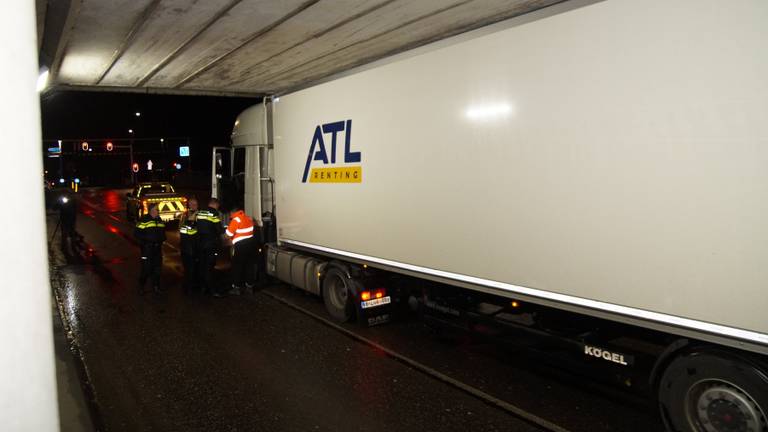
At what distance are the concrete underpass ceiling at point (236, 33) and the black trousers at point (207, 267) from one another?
9.84 feet

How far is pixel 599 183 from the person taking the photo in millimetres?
3791

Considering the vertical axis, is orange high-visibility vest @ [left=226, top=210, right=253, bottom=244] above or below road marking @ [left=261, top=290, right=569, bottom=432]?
above

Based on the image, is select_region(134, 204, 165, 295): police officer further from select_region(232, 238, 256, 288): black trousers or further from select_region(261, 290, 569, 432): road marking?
select_region(261, 290, 569, 432): road marking

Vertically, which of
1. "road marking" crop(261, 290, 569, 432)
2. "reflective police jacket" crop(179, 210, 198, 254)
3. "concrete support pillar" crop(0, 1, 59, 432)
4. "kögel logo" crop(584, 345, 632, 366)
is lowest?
"road marking" crop(261, 290, 569, 432)

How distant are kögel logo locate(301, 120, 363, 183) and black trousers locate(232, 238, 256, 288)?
1909 millimetres

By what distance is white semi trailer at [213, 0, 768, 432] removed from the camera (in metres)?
3.12

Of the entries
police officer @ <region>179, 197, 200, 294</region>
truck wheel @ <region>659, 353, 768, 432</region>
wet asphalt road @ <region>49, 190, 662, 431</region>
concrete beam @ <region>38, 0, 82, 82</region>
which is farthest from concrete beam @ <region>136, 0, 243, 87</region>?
truck wheel @ <region>659, 353, 768, 432</region>

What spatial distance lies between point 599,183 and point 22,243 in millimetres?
3527

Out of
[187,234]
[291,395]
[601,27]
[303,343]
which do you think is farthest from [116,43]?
[601,27]

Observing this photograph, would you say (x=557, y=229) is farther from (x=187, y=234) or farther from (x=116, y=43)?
(x=187, y=234)

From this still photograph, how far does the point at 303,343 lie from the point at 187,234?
3.73 metres

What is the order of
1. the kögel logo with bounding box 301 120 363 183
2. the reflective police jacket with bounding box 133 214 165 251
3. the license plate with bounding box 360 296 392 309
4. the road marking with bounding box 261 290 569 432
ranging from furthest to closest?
the reflective police jacket with bounding box 133 214 165 251, the license plate with bounding box 360 296 392 309, the kögel logo with bounding box 301 120 363 183, the road marking with bounding box 261 290 569 432

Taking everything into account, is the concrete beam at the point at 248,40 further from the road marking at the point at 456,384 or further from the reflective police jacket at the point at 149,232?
the road marking at the point at 456,384

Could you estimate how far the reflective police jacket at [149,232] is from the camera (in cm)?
904
